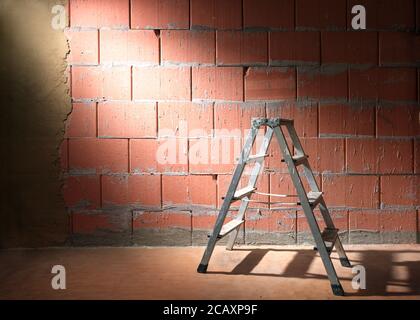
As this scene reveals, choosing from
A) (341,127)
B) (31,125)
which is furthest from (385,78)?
(31,125)

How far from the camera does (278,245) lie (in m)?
3.18

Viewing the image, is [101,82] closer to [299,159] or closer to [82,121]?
[82,121]

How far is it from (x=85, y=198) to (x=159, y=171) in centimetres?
54

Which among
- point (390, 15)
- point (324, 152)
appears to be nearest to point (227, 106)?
point (324, 152)

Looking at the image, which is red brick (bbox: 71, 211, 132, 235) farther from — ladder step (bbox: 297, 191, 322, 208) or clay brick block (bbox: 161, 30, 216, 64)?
ladder step (bbox: 297, 191, 322, 208)

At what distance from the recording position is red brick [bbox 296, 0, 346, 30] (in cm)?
314

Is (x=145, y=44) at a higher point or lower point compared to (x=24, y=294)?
higher

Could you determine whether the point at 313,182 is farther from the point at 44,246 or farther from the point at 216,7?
the point at 44,246

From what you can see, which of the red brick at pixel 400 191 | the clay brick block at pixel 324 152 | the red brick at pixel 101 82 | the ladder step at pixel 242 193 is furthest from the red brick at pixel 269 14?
the red brick at pixel 400 191

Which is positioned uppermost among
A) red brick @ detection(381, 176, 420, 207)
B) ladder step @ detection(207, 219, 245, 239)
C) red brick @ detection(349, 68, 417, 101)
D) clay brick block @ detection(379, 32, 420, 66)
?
clay brick block @ detection(379, 32, 420, 66)

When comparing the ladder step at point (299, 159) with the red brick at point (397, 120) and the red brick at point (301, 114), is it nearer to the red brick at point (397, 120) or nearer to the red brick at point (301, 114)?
the red brick at point (301, 114)

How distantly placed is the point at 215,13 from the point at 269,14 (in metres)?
0.37

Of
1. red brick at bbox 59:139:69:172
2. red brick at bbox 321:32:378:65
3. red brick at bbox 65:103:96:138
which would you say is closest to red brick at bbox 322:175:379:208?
red brick at bbox 321:32:378:65

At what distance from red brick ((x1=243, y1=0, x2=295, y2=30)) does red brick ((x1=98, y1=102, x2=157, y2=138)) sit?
89cm
